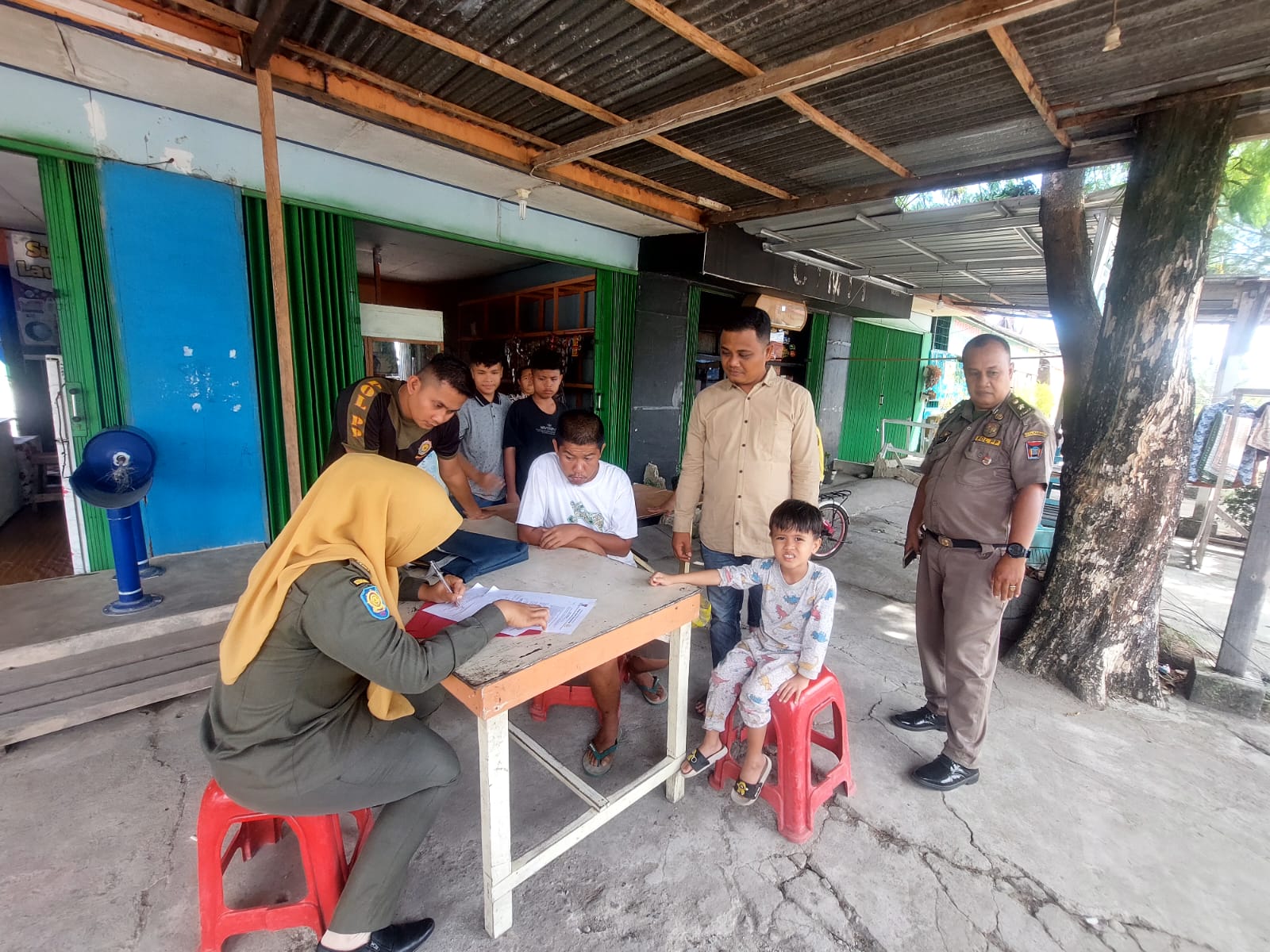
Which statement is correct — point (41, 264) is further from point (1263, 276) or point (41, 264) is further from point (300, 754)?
point (1263, 276)

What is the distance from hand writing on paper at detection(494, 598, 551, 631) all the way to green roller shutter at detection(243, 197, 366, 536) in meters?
2.96

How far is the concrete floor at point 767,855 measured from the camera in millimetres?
1648

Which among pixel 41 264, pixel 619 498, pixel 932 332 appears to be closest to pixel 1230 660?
pixel 619 498

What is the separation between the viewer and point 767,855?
1921 mm

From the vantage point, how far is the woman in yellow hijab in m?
1.24

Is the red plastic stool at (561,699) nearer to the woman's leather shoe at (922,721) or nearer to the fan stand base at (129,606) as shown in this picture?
the woman's leather shoe at (922,721)

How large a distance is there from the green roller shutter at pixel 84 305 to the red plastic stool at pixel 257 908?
282cm

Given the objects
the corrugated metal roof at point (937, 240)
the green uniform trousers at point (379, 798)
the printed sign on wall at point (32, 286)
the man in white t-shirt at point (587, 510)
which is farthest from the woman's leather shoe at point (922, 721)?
the printed sign on wall at point (32, 286)

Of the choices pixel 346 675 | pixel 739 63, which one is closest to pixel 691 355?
pixel 739 63

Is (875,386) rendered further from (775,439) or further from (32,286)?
(32,286)

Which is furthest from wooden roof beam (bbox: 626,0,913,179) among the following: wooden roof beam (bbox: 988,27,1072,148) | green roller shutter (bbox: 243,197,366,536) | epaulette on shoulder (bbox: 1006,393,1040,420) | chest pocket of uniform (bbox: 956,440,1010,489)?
green roller shutter (bbox: 243,197,366,536)

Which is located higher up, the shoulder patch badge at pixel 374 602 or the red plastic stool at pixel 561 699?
the shoulder patch badge at pixel 374 602

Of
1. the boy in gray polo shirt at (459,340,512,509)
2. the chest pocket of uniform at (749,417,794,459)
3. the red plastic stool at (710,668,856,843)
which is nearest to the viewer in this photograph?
the red plastic stool at (710,668,856,843)

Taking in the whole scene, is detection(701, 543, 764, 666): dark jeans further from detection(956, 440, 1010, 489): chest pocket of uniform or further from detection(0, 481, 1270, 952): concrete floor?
detection(956, 440, 1010, 489): chest pocket of uniform
